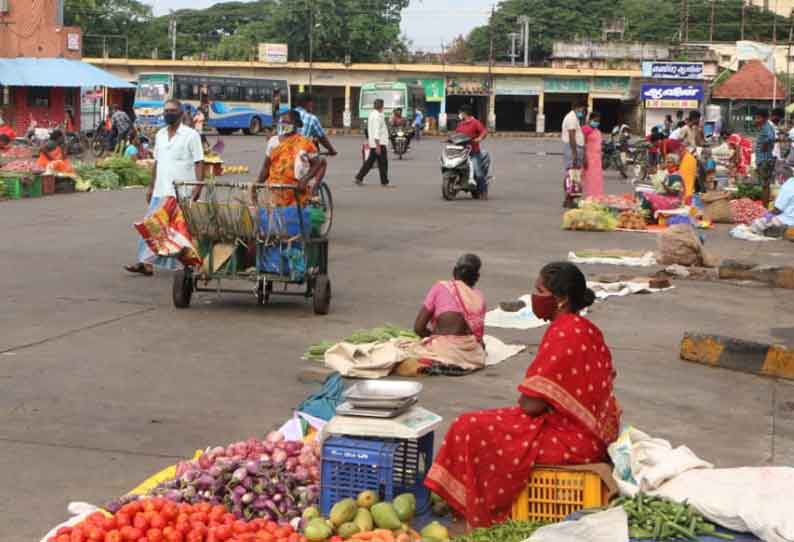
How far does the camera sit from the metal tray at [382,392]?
5.70 meters

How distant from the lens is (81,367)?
8.87 m

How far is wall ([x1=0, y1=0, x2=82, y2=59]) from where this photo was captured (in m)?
49.2

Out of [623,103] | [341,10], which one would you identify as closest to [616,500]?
[623,103]

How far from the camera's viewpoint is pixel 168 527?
16.9 feet

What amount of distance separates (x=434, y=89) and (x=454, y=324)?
8286cm

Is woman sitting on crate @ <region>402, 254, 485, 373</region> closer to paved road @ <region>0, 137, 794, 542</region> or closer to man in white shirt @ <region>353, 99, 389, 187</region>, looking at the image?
paved road @ <region>0, 137, 794, 542</region>

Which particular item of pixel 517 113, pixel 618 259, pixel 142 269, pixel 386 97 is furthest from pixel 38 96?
pixel 517 113

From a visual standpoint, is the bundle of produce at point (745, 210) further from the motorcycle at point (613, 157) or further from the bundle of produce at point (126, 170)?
the motorcycle at point (613, 157)

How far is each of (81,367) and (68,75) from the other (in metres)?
43.0

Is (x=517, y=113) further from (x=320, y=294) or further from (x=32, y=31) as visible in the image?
(x=320, y=294)

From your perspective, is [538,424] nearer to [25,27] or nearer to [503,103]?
[25,27]

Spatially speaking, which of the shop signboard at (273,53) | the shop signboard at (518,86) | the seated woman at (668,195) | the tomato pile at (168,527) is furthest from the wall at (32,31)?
the tomato pile at (168,527)

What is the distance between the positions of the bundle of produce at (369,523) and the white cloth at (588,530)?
50cm

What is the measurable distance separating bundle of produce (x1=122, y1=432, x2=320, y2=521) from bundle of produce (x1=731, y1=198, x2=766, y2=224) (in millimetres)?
17632
